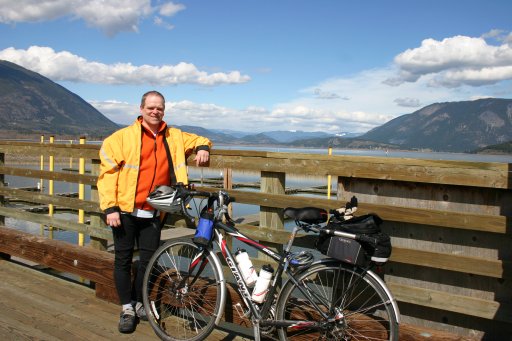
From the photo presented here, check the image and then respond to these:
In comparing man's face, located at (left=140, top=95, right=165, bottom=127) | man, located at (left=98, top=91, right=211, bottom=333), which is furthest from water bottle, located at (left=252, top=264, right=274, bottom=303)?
man's face, located at (left=140, top=95, right=165, bottom=127)

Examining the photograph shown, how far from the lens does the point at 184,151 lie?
12.6ft

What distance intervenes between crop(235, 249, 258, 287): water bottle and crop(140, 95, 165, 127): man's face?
1309 millimetres

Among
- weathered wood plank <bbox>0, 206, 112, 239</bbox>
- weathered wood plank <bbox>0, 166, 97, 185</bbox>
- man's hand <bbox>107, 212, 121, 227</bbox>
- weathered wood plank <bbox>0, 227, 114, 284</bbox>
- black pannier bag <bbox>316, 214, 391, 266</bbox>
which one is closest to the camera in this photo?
black pannier bag <bbox>316, 214, 391, 266</bbox>

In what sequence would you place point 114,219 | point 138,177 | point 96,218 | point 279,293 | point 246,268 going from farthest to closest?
point 96,218 < point 138,177 < point 114,219 < point 246,268 < point 279,293

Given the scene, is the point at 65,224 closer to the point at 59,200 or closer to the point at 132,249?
the point at 59,200

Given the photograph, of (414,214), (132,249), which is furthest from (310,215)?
(132,249)

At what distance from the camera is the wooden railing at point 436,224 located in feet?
9.98

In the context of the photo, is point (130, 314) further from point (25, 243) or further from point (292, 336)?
point (25, 243)

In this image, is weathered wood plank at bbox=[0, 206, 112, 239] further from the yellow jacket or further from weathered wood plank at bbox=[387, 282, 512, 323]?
weathered wood plank at bbox=[387, 282, 512, 323]

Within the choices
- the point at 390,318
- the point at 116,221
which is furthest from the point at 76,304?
the point at 390,318

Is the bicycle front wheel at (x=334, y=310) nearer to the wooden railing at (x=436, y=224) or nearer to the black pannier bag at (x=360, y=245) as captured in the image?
the black pannier bag at (x=360, y=245)

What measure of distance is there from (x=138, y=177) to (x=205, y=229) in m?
0.79

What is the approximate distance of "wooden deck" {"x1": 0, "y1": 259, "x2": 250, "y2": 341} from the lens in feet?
11.8

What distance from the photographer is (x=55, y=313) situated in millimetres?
4039
